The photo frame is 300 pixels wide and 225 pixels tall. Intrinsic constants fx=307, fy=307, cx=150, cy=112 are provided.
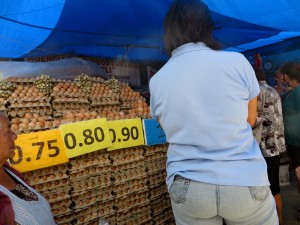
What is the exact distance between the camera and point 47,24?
312 cm

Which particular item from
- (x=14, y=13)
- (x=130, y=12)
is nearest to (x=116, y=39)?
(x=130, y=12)

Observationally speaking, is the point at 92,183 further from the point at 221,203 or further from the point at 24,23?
the point at 221,203

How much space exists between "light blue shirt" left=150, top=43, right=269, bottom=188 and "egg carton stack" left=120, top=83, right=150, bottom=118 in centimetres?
218

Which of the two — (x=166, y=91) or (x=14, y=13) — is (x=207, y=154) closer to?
(x=166, y=91)

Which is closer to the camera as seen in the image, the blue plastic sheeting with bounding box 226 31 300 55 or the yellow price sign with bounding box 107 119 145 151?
the yellow price sign with bounding box 107 119 145 151

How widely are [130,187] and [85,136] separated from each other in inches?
36.9

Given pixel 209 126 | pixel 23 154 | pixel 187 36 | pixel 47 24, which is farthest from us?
pixel 47 24

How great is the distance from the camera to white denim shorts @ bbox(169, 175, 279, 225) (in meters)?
1.46

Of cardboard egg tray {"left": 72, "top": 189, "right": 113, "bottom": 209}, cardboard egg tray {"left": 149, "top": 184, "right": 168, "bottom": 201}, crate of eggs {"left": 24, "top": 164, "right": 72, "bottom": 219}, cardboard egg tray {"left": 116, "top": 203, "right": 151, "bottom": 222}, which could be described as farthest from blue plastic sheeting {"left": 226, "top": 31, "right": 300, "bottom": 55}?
crate of eggs {"left": 24, "top": 164, "right": 72, "bottom": 219}

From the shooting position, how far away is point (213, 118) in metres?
1.49

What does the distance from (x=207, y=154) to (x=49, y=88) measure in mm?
2390

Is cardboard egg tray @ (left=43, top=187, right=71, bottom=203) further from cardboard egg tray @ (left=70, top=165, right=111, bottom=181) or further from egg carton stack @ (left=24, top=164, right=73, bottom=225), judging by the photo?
cardboard egg tray @ (left=70, top=165, right=111, bottom=181)

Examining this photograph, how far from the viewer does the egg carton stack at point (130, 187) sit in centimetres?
334

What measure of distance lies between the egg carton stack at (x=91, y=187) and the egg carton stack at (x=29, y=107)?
48 cm
